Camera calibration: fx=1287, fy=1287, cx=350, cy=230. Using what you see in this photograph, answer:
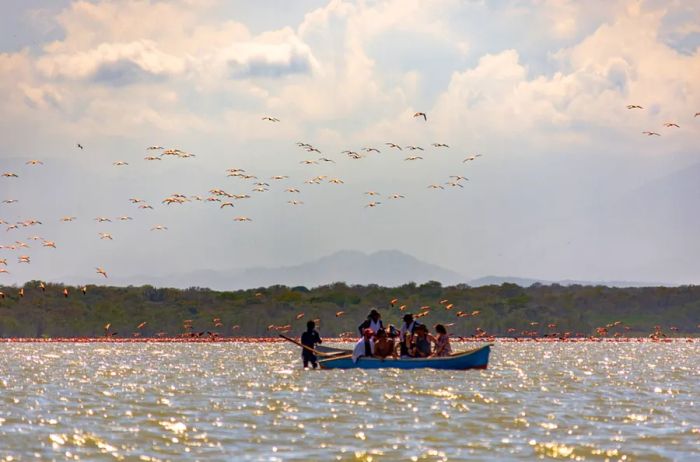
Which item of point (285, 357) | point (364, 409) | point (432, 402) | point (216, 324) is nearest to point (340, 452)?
point (364, 409)

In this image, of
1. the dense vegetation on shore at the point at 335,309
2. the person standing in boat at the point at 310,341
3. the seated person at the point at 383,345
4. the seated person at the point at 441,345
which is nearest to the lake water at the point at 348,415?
the seated person at the point at 441,345

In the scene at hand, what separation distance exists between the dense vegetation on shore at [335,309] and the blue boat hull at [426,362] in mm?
89533

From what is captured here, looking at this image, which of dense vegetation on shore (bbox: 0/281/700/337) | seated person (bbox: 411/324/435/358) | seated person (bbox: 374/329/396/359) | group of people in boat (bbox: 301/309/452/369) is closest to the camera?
seated person (bbox: 374/329/396/359)

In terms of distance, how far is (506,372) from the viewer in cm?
5541

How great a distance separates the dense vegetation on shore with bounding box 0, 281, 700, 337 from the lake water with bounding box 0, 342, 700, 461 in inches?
3504

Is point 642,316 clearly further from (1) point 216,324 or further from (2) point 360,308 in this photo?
(1) point 216,324

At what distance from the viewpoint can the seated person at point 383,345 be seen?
50.6 m

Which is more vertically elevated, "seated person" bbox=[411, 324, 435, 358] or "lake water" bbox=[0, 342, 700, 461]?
"seated person" bbox=[411, 324, 435, 358]

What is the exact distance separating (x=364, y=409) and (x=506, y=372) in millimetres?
20412

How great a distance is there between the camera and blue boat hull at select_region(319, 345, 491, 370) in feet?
166

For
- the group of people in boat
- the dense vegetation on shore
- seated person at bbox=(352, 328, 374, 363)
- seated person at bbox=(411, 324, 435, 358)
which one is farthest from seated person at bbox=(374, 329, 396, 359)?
the dense vegetation on shore

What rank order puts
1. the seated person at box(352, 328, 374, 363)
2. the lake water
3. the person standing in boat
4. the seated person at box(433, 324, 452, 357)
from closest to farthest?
the lake water < the seated person at box(352, 328, 374, 363) < the seated person at box(433, 324, 452, 357) < the person standing in boat

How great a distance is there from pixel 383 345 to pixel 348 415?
16.3 metres

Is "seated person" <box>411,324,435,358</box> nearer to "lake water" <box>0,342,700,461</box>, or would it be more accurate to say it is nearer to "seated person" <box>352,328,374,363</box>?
"lake water" <box>0,342,700,461</box>
